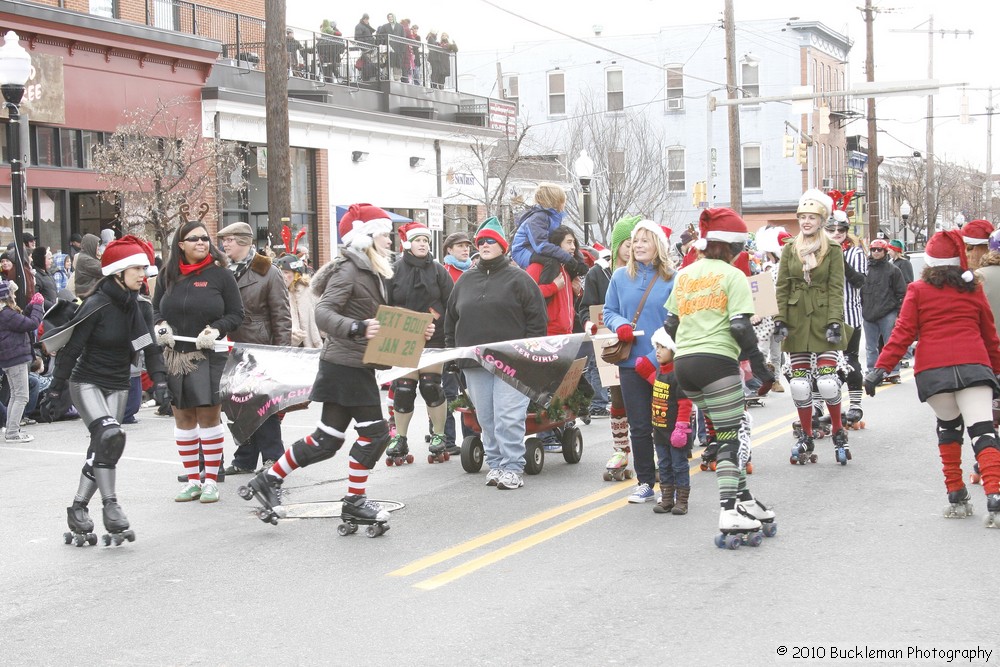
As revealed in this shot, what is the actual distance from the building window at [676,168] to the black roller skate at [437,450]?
144 ft

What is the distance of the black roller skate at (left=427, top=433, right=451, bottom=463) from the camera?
10828mm

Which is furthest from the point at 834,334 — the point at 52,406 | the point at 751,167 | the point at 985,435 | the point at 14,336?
the point at 751,167

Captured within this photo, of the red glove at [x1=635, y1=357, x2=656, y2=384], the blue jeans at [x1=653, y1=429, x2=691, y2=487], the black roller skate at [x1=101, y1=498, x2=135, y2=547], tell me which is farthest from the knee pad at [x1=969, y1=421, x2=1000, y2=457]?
the black roller skate at [x1=101, y1=498, x2=135, y2=547]

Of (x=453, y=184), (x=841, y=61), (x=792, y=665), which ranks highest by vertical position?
(x=841, y=61)

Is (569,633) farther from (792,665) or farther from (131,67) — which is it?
(131,67)

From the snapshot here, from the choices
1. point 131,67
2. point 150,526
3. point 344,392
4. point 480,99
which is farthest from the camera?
point 480,99

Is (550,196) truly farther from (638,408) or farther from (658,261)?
(638,408)

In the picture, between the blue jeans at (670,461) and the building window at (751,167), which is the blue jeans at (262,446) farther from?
the building window at (751,167)

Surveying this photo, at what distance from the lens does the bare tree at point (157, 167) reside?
21.0 m

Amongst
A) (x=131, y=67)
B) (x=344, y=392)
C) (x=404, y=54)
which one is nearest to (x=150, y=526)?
(x=344, y=392)

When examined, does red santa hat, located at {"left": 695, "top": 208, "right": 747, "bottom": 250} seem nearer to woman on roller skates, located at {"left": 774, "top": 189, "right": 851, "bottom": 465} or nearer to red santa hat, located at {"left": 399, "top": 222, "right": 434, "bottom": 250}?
woman on roller skates, located at {"left": 774, "top": 189, "right": 851, "bottom": 465}

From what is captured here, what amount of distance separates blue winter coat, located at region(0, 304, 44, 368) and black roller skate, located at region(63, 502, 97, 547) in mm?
5756

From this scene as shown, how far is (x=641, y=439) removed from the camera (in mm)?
8547

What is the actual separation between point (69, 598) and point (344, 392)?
6.89 feet
